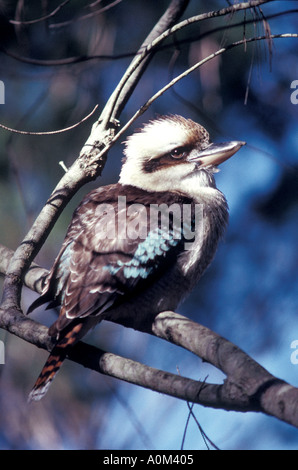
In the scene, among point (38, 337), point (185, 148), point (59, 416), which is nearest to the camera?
point (38, 337)

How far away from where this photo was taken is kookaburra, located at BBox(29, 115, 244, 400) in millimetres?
1712

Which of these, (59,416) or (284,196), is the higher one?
(284,196)

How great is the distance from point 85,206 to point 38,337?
523mm

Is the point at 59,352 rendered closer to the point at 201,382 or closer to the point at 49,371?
the point at 49,371

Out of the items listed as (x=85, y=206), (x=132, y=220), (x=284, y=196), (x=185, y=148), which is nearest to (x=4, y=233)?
(x=85, y=206)

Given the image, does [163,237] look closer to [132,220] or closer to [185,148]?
[132,220]

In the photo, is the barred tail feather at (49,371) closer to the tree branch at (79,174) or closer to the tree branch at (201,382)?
the tree branch at (201,382)

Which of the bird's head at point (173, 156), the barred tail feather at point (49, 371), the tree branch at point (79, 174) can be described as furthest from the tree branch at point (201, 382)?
the bird's head at point (173, 156)

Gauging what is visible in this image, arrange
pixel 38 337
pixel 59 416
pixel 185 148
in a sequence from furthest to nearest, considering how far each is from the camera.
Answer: pixel 185 148 < pixel 59 416 < pixel 38 337

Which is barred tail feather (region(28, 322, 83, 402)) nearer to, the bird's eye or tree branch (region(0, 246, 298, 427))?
tree branch (region(0, 246, 298, 427))

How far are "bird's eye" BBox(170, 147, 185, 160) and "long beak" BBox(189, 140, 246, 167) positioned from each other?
1.9 inches

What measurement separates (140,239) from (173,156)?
17.5 inches

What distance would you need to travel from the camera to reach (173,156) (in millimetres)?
2119

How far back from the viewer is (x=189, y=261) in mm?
1875
